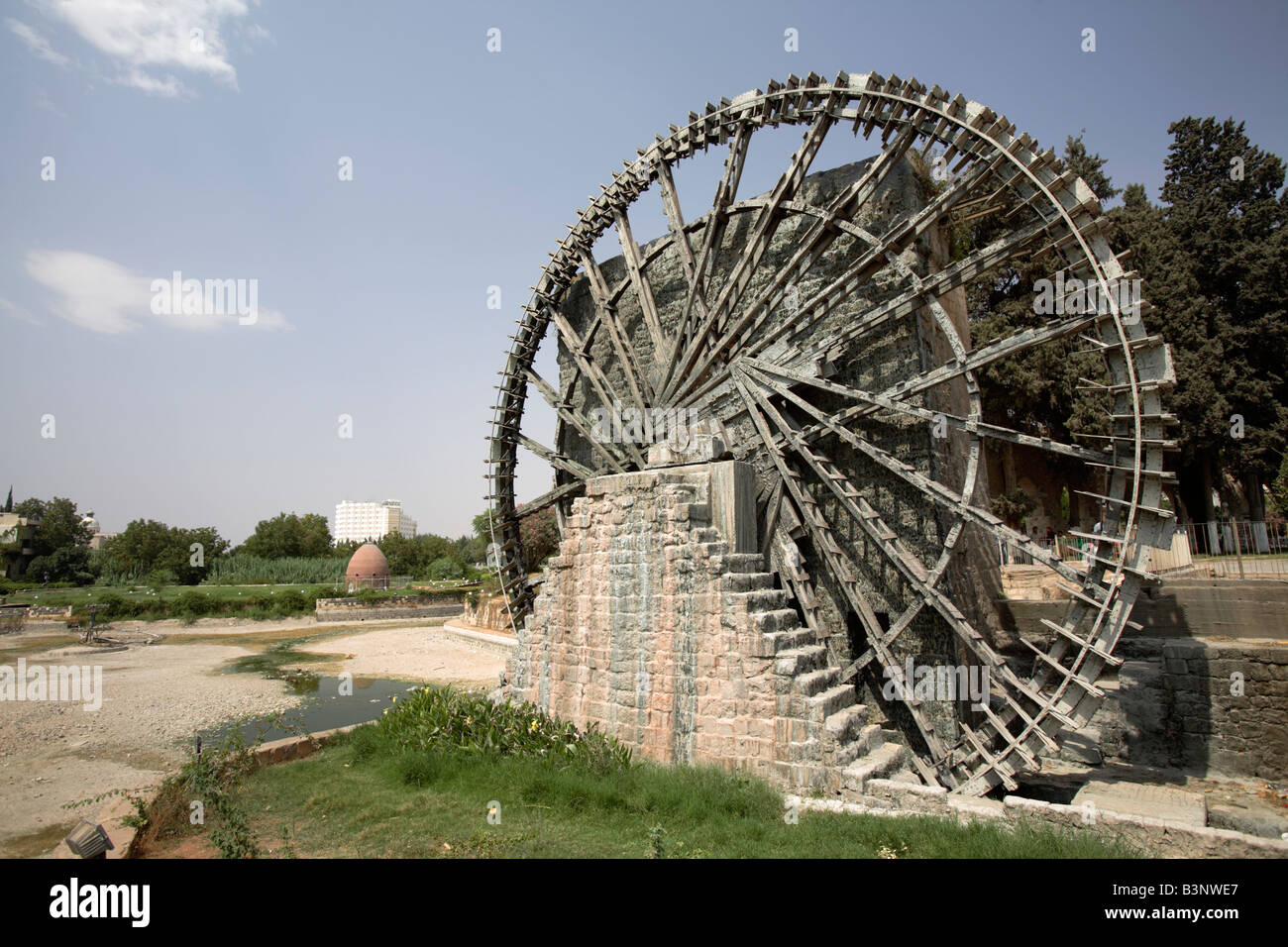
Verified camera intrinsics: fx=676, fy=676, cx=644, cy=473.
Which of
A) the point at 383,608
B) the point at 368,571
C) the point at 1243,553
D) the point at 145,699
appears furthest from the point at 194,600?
the point at 1243,553

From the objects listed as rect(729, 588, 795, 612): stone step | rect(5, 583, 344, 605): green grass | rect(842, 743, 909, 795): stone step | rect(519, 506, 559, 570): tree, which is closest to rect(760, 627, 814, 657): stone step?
rect(729, 588, 795, 612): stone step

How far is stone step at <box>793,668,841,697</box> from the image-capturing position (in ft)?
18.8

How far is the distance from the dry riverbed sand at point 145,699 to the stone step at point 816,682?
6.90 m

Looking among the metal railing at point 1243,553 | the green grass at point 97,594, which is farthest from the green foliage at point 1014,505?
the green grass at point 97,594

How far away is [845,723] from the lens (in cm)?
571

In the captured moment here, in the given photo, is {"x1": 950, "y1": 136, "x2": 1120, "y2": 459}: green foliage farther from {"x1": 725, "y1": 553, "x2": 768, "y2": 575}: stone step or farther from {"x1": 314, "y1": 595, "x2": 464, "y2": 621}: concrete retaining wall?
{"x1": 314, "y1": 595, "x2": 464, "y2": 621}: concrete retaining wall

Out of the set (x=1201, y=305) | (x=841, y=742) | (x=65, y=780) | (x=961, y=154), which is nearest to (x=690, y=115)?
(x=961, y=154)

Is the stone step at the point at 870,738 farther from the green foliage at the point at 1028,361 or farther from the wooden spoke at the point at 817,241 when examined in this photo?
the green foliage at the point at 1028,361

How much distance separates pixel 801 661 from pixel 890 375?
363 centimetres

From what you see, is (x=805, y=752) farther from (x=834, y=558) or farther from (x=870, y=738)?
(x=834, y=558)

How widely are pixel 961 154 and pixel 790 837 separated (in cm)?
677

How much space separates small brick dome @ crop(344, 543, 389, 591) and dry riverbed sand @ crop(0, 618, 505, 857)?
9.58 metres

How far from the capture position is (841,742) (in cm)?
559
